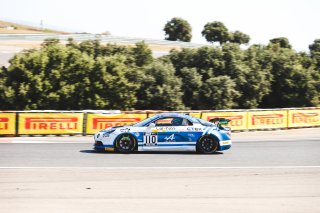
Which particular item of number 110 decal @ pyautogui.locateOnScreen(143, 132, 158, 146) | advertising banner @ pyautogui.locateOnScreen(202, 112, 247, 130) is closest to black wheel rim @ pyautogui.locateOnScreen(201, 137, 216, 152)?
number 110 decal @ pyautogui.locateOnScreen(143, 132, 158, 146)

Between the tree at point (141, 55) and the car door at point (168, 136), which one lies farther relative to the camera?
the tree at point (141, 55)

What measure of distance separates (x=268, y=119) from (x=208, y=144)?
33.1 feet

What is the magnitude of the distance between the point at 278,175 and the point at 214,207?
13.1 ft

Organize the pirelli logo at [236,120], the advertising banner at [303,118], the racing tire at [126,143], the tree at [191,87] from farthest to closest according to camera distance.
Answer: the tree at [191,87] < the advertising banner at [303,118] < the pirelli logo at [236,120] < the racing tire at [126,143]

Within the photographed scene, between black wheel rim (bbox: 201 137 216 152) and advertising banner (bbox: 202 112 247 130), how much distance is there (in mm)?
7257

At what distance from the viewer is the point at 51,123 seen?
2017 cm

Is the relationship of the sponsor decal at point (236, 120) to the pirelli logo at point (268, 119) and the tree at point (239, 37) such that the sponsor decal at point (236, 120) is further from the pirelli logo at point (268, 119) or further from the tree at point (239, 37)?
the tree at point (239, 37)

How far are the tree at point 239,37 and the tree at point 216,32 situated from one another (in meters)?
1.43

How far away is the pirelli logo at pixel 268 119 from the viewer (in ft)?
79.1

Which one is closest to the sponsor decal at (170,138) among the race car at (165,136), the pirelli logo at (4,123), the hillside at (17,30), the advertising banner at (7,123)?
the race car at (165,136)

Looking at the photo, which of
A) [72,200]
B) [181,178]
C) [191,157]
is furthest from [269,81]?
[72,200]

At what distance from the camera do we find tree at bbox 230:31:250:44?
326ft

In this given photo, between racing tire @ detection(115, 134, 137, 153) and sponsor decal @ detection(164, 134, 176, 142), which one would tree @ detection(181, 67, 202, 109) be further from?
racing tire @ detection(115, 134, 137, 153)

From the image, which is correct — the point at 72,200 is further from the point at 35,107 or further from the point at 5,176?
the point at 35,107
